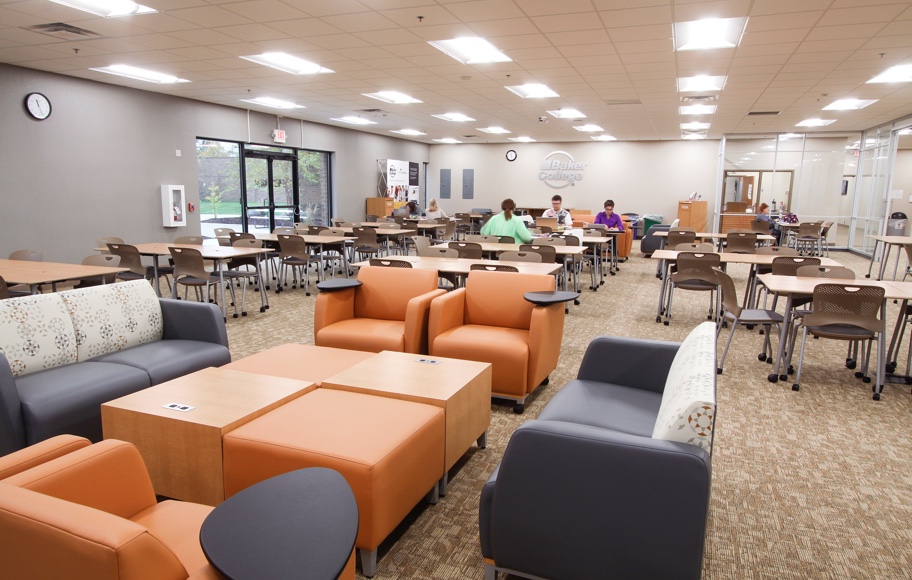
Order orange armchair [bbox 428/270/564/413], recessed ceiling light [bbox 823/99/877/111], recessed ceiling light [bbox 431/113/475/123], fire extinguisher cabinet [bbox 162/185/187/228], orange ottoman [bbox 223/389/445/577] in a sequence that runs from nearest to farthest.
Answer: orange ottoman [bbox 223/389/445/577] → orange armchair [bbox 428/270/564/413] → recessed ceiling light [bbox 823/99/877/111] → fire extinguisher cabinet [bbox 162/185/187/228] → recessed ceiling light [bbox 431/113/475/123]

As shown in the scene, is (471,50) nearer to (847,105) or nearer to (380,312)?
(380,312)

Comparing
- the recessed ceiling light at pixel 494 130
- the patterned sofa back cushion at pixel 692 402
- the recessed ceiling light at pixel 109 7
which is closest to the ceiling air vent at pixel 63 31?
the recessed ceiling light at pixel 109 7

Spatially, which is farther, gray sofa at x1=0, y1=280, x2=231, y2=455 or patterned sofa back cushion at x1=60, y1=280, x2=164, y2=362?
patterned sofa back cushion at x1=60, y1=280, x2=164, y2=362

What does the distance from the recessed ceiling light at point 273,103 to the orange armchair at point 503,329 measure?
807cm

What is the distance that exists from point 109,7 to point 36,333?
12.7 ft

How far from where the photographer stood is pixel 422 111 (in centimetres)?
1215

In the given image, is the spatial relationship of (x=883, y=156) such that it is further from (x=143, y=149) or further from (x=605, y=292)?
(x=143, y=149)

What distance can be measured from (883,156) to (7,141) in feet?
55.9

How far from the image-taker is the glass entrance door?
1266 cm

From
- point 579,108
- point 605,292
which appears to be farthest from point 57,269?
point 579,108

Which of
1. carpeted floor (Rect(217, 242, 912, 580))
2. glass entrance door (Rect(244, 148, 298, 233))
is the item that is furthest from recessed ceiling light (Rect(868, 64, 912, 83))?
glass entrance door (Rect(244, 148, 298, 233))

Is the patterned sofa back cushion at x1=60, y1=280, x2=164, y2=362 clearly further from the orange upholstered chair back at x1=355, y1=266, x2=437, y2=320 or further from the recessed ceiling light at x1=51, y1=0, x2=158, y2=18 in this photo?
the recessed ceiling light at x1=51, y1=0, x2=158, y2=18

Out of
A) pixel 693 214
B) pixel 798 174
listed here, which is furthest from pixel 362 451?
pixel 798 174

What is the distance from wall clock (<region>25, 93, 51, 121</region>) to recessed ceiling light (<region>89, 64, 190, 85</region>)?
39.6 inches
